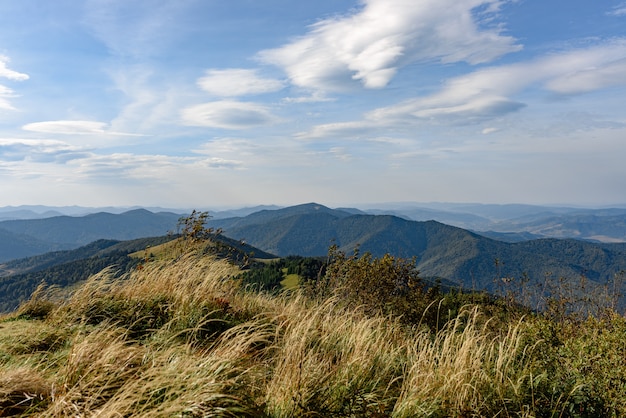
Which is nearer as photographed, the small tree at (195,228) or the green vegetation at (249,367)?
the green vegetation at (249,367)

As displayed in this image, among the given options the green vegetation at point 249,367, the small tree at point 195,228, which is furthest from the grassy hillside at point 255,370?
the small tree at point 195,228

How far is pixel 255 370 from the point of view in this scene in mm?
4363

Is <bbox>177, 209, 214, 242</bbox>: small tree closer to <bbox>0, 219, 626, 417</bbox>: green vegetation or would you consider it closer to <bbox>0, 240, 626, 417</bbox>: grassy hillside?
<bbox>0, 219, 626, 417</bbox>: green vegetation

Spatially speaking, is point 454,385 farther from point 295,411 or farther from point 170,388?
point 170,388

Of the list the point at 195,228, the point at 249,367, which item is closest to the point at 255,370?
the point at 249,367

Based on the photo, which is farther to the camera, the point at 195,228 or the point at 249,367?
the point at 195,228

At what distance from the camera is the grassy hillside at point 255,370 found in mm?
3439

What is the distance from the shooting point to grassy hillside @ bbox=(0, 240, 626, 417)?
3.44 m

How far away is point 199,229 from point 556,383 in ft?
30.2

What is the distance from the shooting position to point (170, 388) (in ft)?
11.8

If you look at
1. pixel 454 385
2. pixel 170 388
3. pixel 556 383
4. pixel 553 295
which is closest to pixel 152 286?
pixel 170 388

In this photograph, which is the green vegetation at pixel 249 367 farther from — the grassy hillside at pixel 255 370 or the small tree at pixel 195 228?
the small tree at pixel 195 228

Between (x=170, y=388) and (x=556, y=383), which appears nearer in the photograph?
(x=170, y=388)

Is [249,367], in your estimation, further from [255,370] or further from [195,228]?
[195,228]
